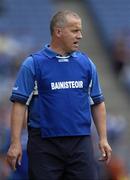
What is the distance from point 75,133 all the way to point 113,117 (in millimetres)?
6014

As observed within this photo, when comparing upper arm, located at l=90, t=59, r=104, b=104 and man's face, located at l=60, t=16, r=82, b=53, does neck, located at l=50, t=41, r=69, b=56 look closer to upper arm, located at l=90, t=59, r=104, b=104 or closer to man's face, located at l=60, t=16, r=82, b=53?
man's face, located at l=60, t=16, r=82, b=53

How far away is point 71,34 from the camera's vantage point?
5117 millimetres

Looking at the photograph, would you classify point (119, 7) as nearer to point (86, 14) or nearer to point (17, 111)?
point (86, 14)

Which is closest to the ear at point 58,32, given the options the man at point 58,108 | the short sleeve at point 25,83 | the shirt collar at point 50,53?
the man at point 58,108

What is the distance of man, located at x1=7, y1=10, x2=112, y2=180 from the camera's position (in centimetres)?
510

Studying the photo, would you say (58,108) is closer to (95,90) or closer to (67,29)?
(95,90)

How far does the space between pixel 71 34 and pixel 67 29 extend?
1.7 inches

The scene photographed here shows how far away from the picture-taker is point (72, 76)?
16.8 feet

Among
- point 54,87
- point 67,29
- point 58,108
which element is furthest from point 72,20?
point 58,108

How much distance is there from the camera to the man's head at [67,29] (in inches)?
200

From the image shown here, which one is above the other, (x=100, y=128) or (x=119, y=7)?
(x=100, y=128)

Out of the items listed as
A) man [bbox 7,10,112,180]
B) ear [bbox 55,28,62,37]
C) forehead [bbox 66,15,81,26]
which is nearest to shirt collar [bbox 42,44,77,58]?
man [bbox 7,10,112,180]

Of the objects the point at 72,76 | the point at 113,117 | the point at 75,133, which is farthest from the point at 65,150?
the point at 113,117

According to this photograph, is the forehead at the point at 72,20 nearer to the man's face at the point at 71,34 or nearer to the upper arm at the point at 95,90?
the man's face at the point at 71,34
